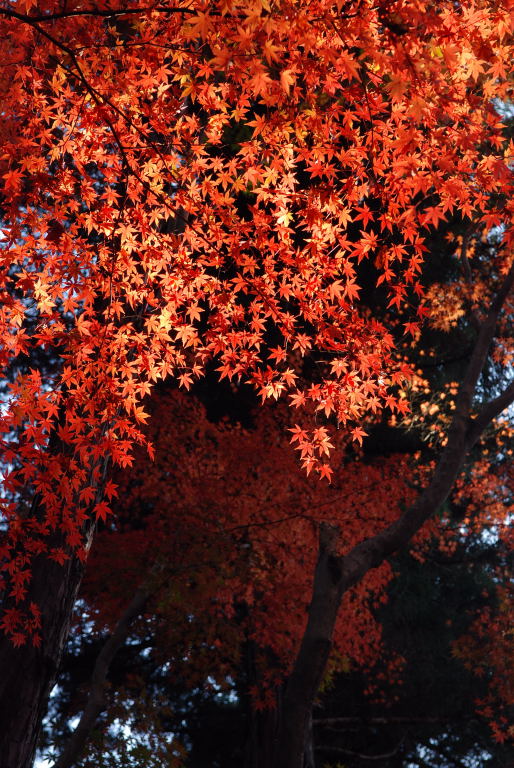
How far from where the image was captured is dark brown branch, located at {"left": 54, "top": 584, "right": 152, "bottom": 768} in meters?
9.62

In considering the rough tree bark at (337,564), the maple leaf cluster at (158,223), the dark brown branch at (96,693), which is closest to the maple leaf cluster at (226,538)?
the dark brown branch at (96,693)

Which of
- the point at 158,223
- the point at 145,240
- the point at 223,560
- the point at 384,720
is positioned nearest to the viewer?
the point at 145,240

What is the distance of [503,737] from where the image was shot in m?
16.7

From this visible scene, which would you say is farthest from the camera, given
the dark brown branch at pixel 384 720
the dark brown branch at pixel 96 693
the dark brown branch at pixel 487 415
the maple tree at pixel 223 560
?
the dark brown branch at pixel 384 720

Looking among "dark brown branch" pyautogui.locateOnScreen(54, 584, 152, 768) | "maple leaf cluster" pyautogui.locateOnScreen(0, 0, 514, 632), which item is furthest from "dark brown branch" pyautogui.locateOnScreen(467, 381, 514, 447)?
"dark brown branch" pyautogui.locateOnScreen(54, 584, 152, 768)

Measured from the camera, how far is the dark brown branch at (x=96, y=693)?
9.62 m

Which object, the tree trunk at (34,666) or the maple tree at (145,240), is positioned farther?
the tree trunk at (34,666)

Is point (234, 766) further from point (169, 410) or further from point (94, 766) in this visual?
point (169, 410)

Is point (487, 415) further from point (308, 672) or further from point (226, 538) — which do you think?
point (226, 538)

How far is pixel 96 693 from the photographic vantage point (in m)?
10.1

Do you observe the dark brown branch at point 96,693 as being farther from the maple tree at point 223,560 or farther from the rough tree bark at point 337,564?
the rough tree bark at point 337,564

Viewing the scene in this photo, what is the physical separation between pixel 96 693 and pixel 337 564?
14.9 ft

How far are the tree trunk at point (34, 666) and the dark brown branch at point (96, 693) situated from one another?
4381 millimetres

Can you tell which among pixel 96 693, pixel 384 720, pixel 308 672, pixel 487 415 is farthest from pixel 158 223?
pixel 384 720
